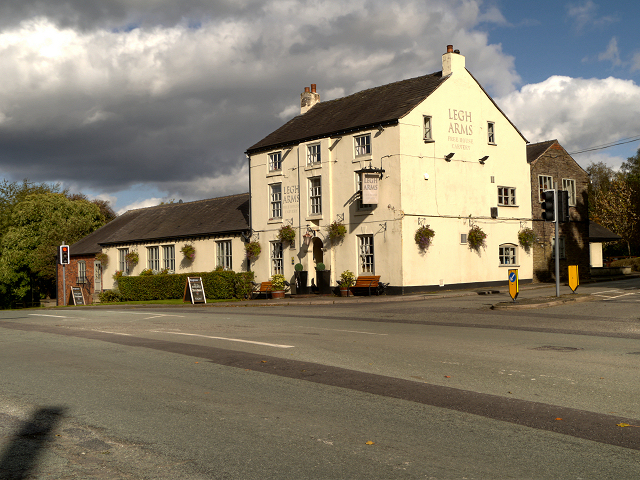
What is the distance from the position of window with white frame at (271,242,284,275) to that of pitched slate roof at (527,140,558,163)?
50.4 ft

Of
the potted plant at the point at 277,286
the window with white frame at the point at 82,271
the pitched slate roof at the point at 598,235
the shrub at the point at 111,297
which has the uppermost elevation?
the pitched slate roof at the point at 598,235

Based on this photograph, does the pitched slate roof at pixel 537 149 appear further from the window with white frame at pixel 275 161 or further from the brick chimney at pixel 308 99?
the window with white frame at pixel 275 161

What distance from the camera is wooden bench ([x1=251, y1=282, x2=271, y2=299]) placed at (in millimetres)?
32031

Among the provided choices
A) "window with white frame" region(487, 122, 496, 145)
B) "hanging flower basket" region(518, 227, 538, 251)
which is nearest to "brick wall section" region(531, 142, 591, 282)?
"hanging flower basket" region(518, 227, 538, 251)

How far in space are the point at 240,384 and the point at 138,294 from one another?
30.7 meters

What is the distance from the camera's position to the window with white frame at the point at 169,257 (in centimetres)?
4075

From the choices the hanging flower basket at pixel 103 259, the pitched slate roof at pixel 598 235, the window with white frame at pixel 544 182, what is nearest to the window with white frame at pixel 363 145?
the window with white frame at pixel 544 182

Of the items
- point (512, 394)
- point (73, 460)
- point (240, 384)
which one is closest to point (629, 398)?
point (512, 394)

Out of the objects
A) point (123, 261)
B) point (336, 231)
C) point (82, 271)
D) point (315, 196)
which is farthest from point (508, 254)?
point (82, 271)

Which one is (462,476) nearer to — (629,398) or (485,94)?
(629,398)

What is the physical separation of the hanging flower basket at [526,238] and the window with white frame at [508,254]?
541 millimetres

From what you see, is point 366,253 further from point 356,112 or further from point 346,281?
point 356,112

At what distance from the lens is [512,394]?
23.4 feet

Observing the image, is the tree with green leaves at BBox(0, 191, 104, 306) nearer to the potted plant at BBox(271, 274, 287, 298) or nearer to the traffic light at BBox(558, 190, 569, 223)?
the potted plant at BBox(271, 274, 287, 298)
